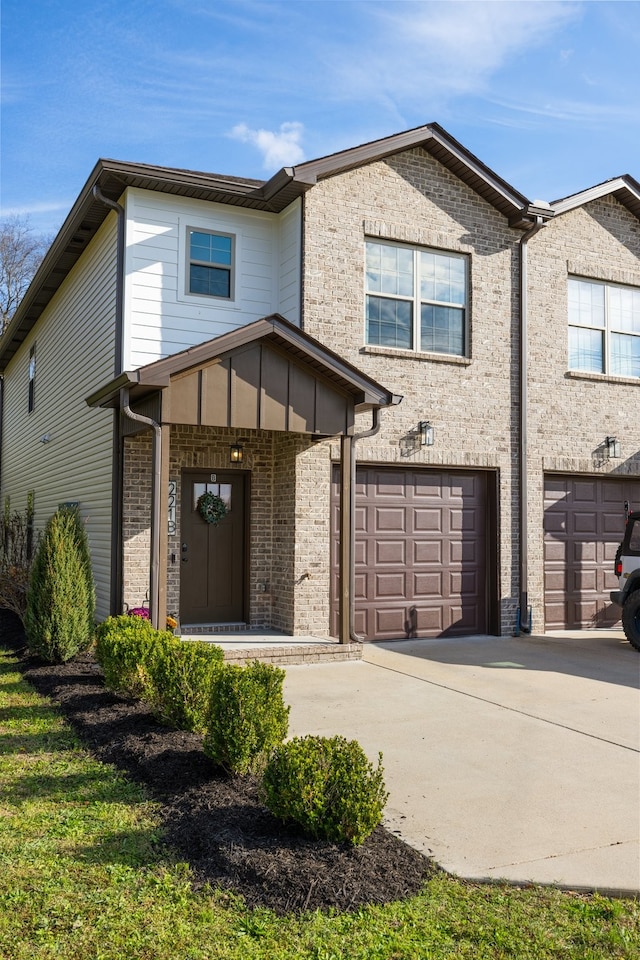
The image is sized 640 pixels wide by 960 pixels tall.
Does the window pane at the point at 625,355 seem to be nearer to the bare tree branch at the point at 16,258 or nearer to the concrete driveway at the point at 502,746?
the concrete driveway at the point at 502,746

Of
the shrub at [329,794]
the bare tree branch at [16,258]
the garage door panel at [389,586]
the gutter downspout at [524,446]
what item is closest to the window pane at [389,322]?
the gutter downspout at [524,446]

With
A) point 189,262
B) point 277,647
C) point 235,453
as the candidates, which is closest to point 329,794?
point 277,647

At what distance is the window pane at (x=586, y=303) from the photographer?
1290cm

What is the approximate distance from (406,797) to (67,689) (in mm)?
4020

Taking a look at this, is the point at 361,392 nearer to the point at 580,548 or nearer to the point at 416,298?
the point at 416,298

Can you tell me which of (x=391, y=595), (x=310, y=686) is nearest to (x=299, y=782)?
(x=310, y=686)

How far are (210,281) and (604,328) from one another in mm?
6587

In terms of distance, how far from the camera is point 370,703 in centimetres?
755

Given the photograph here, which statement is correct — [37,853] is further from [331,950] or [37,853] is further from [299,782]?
[331,950]

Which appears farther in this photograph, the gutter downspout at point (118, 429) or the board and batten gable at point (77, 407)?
the board and batten gable at point (77, 407)

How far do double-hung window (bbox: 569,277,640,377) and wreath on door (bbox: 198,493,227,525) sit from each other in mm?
6155

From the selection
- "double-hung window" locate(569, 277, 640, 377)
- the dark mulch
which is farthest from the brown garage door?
the dark mulch

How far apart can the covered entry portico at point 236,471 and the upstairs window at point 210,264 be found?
190 centimetres

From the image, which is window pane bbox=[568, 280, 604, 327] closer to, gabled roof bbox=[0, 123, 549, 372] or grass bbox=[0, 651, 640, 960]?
gabled roof bbox=[0, 123, 549, 372]
